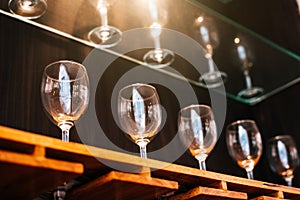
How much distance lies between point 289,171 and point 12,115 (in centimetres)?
77

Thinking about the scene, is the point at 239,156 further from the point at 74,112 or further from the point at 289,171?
the point at 74,112

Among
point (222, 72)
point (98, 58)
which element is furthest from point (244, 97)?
point (98, 58)

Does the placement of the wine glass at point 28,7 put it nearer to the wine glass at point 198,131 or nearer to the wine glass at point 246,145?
the wine glass at point 198,131

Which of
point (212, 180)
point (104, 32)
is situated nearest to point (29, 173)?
point (212, 180)

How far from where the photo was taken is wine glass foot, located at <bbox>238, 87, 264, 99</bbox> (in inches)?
55.4

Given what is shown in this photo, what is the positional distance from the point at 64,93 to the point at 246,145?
20.0 inches

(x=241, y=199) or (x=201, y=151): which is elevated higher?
(x=201, y=151)

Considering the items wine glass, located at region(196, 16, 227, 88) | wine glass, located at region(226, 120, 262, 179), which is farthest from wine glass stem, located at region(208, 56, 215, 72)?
wine glass, located at region(226, 120, 262, 179)

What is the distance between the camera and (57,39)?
1.02 meters

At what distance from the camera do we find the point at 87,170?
635 millimetres

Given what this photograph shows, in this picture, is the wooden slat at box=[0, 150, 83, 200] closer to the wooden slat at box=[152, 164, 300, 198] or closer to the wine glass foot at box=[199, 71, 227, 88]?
the wooden slat at box=[152, 164, 300, 198]

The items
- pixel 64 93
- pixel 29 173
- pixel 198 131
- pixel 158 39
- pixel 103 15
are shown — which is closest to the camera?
pixel 29 173

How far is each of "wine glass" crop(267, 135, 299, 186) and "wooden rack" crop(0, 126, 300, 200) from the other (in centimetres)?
46

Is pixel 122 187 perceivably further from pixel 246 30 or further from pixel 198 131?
pixel 246 30
